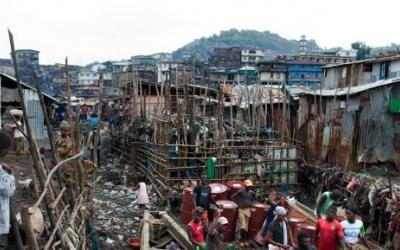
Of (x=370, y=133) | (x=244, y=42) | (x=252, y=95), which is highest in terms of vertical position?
(x=244, y=42)

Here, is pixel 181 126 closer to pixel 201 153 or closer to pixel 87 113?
pixel 201 153

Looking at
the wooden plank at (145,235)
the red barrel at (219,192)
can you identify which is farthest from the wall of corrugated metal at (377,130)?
the wooden plank at (145,235)

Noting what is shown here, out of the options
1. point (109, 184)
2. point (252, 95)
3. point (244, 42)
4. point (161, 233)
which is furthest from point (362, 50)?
point (244, 42)

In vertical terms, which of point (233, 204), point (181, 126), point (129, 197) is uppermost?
point (181, 126)

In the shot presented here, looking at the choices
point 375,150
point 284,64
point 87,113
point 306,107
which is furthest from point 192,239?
point 284,64

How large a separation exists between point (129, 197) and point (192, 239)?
7169mm

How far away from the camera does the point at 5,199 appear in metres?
4.58

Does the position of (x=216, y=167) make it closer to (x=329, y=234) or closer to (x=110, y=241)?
(x=110, y=241)

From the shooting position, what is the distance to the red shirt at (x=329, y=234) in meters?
7.60

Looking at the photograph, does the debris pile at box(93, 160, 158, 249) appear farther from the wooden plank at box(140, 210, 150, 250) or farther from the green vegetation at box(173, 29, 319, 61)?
the green vegetation at box(173, 29, 319, 61)

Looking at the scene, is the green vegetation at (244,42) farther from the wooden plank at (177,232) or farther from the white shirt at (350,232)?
the white shirt at (350,232)

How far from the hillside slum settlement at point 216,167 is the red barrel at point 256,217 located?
0.03m

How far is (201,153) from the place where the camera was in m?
14.9

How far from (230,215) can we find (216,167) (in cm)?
377
